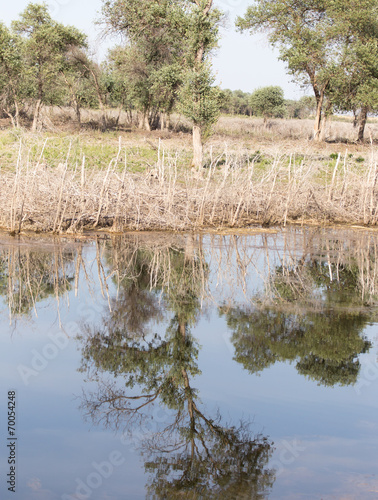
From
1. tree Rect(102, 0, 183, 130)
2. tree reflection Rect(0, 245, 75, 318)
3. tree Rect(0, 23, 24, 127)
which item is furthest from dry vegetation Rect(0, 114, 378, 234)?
tree Rect(0, 23, 24, 127)

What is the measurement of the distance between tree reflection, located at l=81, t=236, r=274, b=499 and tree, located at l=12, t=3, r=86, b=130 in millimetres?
30847

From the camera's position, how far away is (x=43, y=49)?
127 ft

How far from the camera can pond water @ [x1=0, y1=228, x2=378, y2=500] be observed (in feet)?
16.1

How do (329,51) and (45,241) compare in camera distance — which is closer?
(45,241)

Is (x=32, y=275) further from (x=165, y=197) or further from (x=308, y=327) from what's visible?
(x=165, y=197)

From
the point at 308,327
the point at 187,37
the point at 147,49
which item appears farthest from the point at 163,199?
the point at 147,49

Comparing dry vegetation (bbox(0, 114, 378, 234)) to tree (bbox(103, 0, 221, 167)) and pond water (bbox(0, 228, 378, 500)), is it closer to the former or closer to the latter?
pond water (bbox(0, 228, 378, 500))

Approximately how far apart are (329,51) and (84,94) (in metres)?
17.1

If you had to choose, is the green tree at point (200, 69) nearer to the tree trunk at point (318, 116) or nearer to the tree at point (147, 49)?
the tree at point (147, 49)

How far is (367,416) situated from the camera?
6.13 meters

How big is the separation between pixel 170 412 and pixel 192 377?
924 mm

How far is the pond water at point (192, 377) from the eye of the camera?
4895mm

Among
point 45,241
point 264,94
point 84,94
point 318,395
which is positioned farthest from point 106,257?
point 264,94

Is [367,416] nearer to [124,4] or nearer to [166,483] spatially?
[166,483]
